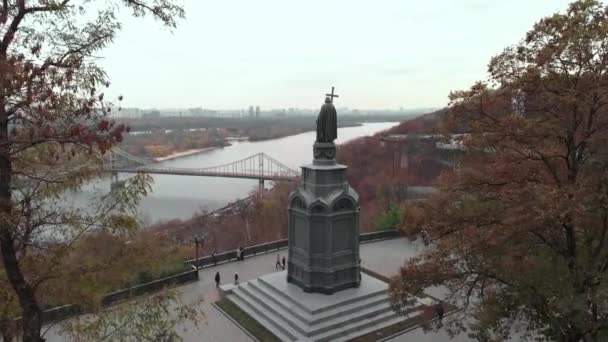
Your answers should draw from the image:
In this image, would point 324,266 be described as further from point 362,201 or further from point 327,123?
point 362,201

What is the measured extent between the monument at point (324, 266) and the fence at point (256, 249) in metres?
Result: 4.86

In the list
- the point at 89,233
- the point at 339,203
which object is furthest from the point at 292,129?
the point at 89,233

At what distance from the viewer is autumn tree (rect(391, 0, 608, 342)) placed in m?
6.79

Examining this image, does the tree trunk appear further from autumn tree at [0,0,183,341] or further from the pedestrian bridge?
the pedestrian bridge

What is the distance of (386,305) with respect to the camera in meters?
14.4

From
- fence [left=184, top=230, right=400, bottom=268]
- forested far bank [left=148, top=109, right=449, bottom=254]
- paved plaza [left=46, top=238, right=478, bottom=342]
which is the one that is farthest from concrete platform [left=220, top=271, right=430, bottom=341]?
forested far bank [left=148, top=109, right=449, bottom=254]

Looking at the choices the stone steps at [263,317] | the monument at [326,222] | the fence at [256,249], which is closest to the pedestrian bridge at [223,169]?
the fence at [256,249]

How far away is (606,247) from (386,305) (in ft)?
26.2

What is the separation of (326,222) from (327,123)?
338 centimetres

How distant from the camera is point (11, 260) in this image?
4.75m

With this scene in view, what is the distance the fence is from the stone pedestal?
21.1 feet

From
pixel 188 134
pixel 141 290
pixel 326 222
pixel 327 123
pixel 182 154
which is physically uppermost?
pixel 327 123

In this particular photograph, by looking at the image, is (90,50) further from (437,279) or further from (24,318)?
(437,279)

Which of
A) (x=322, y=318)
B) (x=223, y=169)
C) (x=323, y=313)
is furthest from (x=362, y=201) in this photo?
(x=223, y=169)
